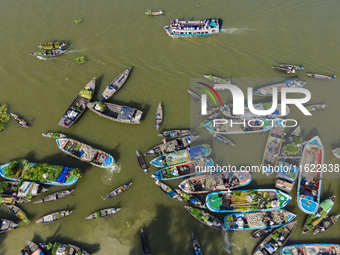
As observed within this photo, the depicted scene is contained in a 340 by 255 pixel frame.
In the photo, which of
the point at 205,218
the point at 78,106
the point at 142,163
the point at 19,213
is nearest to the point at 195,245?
the point at 205,218

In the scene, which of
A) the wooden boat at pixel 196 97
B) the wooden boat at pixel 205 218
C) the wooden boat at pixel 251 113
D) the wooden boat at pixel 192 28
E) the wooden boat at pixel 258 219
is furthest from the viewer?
the wooden boat at pixel 192 28

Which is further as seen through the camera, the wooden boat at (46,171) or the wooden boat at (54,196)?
the wooden boat at (46,171)

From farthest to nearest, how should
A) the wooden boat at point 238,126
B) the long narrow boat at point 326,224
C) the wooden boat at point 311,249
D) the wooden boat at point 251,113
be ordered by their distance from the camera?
the wooden boat at point 251,113 → the wooden boat at point 238,126 → the long narrow boat at point 326,224 → the wooden boat at point 311,249

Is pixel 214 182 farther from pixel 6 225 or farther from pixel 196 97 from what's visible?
pixel 6 225

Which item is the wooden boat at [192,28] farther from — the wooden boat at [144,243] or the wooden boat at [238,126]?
the wooden boat at [144,243]

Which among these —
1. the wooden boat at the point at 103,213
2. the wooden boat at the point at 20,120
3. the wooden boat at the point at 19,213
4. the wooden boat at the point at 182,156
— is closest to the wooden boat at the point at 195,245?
the wooden boat at the point at 182,156

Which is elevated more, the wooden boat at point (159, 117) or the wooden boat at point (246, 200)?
the wooden boat at point (159, 117)

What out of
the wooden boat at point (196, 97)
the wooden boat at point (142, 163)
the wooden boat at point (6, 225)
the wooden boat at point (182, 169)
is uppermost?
the wooden boat at point (196, 97)
